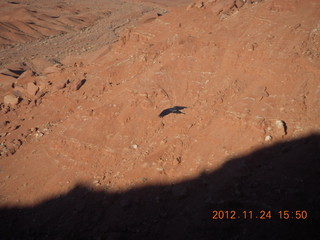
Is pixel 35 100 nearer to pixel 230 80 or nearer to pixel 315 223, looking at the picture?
pixel 230 80

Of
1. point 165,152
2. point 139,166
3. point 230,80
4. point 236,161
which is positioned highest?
point 230,80

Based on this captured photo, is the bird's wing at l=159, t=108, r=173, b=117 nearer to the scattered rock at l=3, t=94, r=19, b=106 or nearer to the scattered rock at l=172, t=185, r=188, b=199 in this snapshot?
the scattered rock at l=172, t=185, r=188, b=199

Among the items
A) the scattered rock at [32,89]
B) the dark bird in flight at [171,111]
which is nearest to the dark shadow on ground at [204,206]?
the dark bird in flight at [171,111]

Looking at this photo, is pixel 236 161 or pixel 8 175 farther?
pixel 8 175

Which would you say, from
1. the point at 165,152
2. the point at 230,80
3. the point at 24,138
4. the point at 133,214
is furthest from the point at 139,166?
the point at 24,138

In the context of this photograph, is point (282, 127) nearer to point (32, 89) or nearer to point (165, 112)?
point (165, 112)

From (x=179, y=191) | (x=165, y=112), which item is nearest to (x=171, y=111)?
(x=165, y=112)
